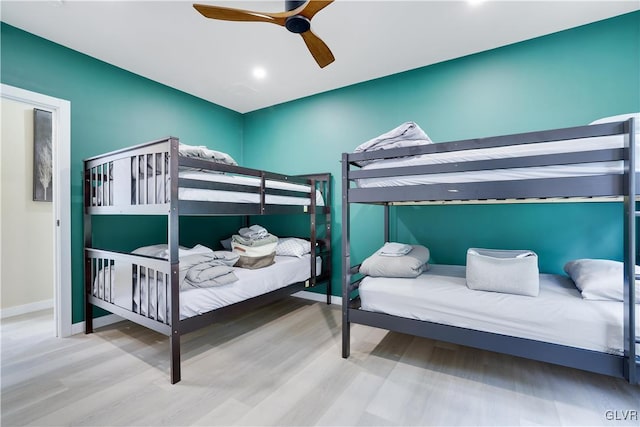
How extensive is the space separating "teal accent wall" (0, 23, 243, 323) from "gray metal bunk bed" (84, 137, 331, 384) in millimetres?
143

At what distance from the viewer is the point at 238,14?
1.66m

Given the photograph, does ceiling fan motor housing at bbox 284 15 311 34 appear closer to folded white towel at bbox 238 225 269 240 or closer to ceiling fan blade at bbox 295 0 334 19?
ceiling fan blade at bbox 295 0 334 19

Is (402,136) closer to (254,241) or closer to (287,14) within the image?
(287,14)

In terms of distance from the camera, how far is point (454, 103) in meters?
2.66

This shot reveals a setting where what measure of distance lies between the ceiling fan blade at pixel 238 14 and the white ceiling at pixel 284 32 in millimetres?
338

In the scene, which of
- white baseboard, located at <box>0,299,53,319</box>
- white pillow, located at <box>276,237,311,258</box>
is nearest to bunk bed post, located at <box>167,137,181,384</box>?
white pillow, located at <box>276,237,311,258</box>

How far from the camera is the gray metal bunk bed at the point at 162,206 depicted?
67.9 inches

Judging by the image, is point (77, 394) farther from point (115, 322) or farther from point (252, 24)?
point (252, 24)

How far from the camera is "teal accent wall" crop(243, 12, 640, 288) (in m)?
2.12

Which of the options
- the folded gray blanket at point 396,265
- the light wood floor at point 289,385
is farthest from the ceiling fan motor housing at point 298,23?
the light wood floor at point 289,385

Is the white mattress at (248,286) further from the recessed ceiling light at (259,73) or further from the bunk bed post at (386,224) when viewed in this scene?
→ the recessed ceiling light at (259,73)

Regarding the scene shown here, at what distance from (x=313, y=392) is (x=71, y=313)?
224cm

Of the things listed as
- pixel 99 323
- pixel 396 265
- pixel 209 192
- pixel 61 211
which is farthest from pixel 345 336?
pixel 61 211

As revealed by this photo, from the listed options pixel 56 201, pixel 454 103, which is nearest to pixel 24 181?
pixel 56 201
